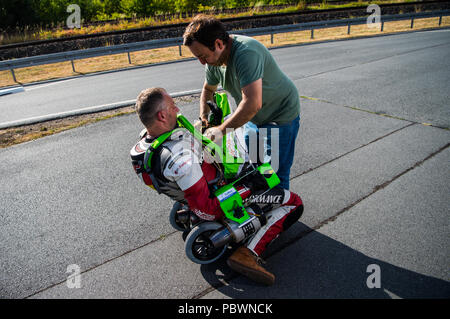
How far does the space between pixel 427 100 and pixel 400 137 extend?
2.13 m

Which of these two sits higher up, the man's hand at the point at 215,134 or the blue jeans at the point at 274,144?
the man's hand at the point at 215,134

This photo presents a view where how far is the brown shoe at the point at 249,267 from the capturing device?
261 centimetres

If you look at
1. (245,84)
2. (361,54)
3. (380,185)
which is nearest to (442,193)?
(380,185)

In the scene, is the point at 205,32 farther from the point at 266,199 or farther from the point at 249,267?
the point at 249,267

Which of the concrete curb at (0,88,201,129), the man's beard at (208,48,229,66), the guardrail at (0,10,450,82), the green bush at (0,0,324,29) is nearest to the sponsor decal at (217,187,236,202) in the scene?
the man's beard at (208,48,229,66)

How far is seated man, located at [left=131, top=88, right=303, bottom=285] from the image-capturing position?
7.79 feet

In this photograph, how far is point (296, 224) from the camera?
11.1 feet

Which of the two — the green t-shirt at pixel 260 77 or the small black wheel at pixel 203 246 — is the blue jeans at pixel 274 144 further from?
the small black wheel at pixel 203 246

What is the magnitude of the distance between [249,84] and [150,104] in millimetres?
816

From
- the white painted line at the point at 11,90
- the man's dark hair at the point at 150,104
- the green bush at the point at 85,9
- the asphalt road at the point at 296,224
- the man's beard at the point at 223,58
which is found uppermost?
the green bush at the point at 85,9

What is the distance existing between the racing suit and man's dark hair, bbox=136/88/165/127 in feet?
0.67

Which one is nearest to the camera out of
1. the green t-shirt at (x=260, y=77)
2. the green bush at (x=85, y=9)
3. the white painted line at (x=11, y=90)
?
the green t-shirt at (x=260, y=77)

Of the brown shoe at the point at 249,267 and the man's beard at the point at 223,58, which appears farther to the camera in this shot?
the man's beard at the point at 223,58

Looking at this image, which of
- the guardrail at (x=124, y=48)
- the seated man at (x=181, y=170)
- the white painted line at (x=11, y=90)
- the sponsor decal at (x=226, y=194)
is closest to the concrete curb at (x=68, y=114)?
the white painted line at (x=11, y=90)
